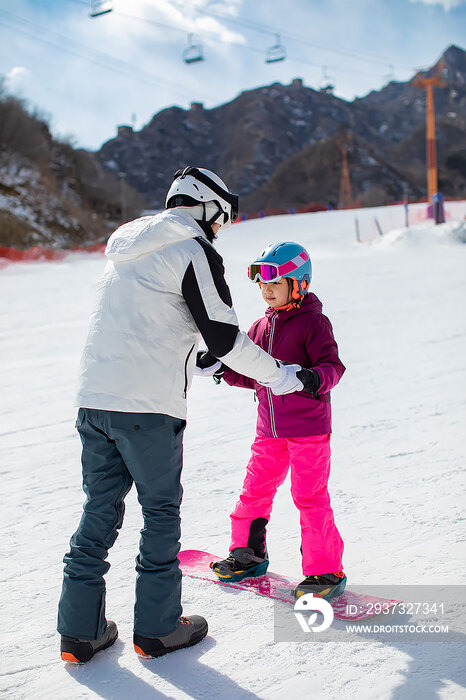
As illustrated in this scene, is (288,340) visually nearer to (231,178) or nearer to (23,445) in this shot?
(23,445)

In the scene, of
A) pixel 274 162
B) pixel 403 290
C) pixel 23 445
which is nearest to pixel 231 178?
pixel 274 162

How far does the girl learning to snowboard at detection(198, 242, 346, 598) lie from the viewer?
8.75ft

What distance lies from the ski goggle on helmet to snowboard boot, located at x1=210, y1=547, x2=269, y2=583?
1.18 m

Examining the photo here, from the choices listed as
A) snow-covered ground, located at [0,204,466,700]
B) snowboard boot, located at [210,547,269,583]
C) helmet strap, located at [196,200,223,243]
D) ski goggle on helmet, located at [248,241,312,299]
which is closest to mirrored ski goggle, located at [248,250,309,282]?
ski goggle on helmet, located at [248,241,312,299]

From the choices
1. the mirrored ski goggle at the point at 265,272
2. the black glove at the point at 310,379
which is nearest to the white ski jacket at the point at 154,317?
the black glove at the point at 310,379

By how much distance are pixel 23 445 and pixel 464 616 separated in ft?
11.3

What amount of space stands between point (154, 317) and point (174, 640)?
1178 mm

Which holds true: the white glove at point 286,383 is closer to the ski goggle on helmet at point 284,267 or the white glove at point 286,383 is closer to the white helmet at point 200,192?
the ski goggle on helmet at point 284,267

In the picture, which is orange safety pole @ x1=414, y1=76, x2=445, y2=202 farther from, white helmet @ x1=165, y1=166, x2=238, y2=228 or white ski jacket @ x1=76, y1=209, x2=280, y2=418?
white ski jacket @ x1=76, y1=209, x2=280, y2=418

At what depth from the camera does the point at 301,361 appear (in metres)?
2.75

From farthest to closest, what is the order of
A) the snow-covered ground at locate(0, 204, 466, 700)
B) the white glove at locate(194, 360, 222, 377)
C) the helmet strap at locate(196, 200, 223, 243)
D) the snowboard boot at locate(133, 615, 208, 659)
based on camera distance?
the white glove at locate(194, 360, 222, 377) → the helmet strap at locate(196, 200, 223, 243) → the snowboard boot at locate(133, 615, 208, 659) → the snow-covered ground at locate(0, 204, 466, 700)

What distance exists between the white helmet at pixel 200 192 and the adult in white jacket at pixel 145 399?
0.27 feet

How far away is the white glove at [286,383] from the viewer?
2414mm

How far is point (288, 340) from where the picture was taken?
2.74 meters
